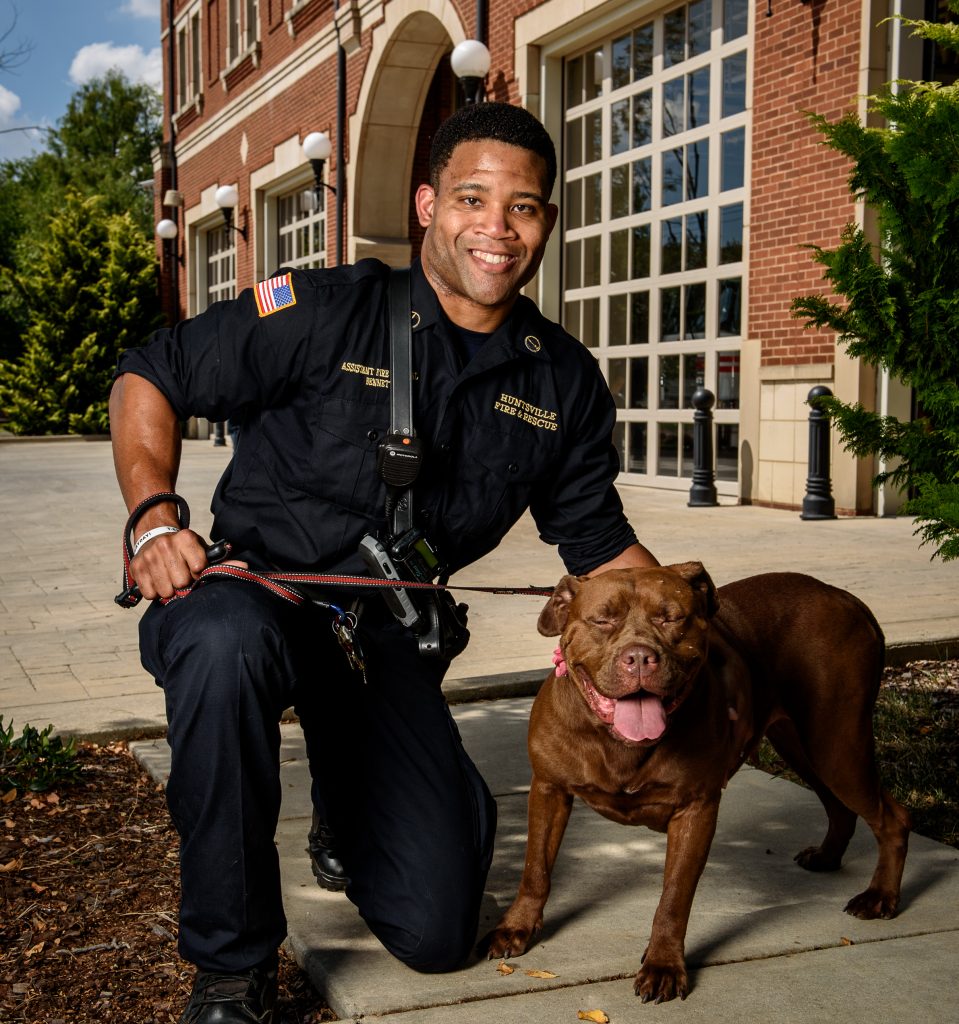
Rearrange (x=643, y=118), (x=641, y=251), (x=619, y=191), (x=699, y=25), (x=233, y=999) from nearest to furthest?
(x=233, y=999) → (x=699, y=25) → (x=643, y=118) → (x=641, y=251) → (x=619, y=191)

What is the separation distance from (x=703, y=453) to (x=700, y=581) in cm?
909

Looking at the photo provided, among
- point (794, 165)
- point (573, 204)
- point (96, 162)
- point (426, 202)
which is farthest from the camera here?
point (96, 162)

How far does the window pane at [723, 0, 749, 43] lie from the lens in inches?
463

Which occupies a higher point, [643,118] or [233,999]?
[643,118]

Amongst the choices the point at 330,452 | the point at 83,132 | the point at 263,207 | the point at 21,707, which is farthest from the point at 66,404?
the point at 83,132

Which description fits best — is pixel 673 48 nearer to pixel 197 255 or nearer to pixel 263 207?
pixel 263 207

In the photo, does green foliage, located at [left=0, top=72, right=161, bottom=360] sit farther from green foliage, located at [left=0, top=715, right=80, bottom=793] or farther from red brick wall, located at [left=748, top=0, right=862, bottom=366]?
green foliage, located at [left=0, top=715, right=80, bottom=793]

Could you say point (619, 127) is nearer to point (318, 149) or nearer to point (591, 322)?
point (591, 322)

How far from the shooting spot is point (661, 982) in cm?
266

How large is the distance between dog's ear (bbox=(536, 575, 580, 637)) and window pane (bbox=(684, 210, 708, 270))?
10.2 m

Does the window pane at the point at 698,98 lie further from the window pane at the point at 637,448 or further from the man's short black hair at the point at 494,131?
the man's short black hair at the point at 494,131

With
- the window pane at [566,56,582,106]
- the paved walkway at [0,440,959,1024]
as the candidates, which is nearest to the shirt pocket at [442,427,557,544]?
the paved walkway at [0,440,959,1024]

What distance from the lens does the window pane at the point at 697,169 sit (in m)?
12.5

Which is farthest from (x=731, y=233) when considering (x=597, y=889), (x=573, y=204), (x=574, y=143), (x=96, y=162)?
(x=96, y=162)
